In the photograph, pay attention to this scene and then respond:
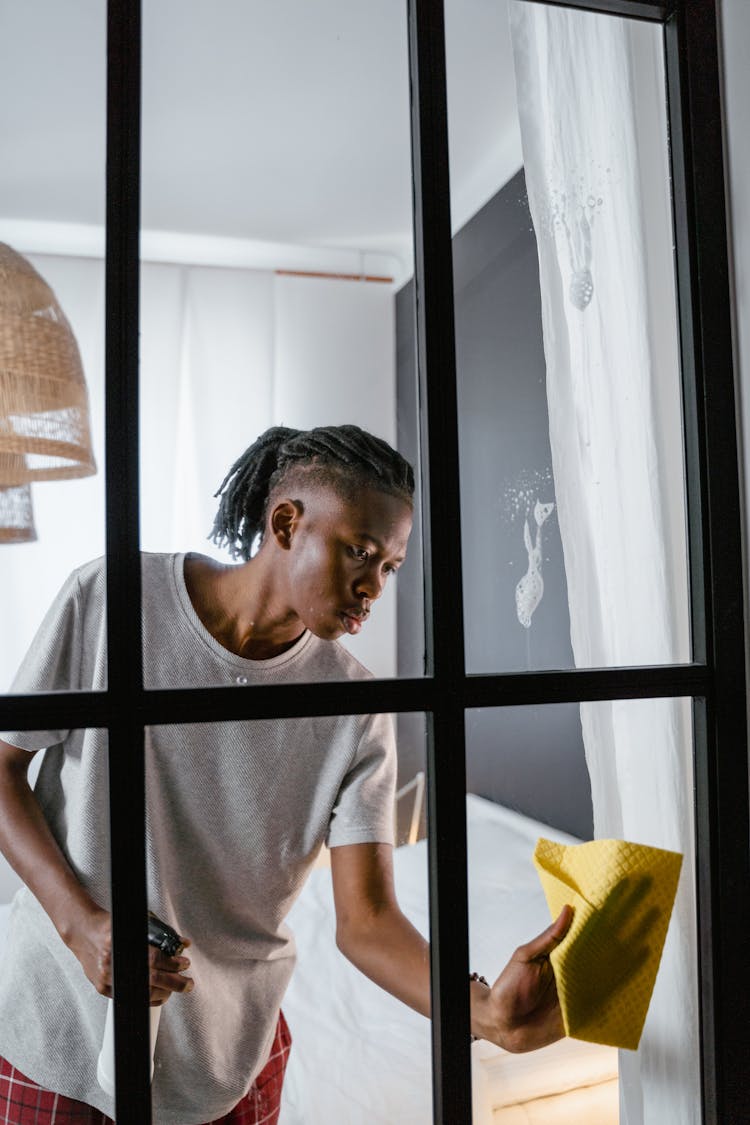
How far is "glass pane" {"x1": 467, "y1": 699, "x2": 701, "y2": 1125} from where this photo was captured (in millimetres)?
955

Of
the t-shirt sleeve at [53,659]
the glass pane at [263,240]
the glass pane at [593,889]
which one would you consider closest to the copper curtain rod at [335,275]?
the glass pane at [263,240]

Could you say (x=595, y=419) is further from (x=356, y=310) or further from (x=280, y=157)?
(x=280, y=157)

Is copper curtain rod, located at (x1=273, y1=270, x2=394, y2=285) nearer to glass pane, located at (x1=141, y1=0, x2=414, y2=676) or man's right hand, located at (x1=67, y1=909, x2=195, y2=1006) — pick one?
glass pane, located at (x1=141, y1=0, x2=414, y2=676)

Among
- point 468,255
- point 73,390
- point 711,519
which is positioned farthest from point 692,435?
point 73,390

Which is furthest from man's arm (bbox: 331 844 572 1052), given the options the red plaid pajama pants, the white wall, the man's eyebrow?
the white wall

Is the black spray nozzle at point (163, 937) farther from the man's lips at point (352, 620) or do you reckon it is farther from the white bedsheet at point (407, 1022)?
the man's lips at point (352, 620)

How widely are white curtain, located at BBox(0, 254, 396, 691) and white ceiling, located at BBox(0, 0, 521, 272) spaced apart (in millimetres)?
66

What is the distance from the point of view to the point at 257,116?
914 mm

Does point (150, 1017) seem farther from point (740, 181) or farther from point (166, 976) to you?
point (740, 181)

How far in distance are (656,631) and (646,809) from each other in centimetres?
21

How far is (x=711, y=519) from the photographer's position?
102cm

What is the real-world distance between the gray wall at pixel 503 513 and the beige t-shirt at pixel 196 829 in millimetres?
101

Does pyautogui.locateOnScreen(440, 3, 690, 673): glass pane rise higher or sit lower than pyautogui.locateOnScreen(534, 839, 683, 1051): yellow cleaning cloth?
higher

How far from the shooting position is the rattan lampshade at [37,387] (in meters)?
0.84
